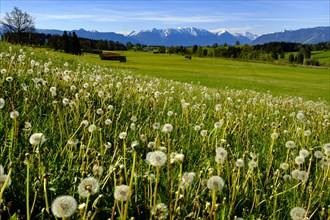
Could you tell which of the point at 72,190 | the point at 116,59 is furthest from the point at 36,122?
the point at 116,59

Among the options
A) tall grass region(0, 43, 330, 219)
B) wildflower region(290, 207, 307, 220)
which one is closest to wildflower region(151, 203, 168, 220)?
tall grass region(0, 43, 330, 219)

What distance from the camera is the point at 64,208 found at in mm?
1355

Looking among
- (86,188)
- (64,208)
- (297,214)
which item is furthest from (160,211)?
(297,214)

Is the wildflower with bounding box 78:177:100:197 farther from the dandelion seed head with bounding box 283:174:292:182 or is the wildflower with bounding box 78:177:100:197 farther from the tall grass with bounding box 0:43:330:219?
the dandelion seed head with bounding box 283:174:292:182

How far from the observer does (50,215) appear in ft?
5.82

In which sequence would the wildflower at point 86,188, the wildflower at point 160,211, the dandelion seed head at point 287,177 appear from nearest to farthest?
the wildflower at point 86,188 < the wildflower at point 160,211 < the dandelion seed head at point 287,177

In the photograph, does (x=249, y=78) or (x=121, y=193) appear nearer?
(x=121, y=193)

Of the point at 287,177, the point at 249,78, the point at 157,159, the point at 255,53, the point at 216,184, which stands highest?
the point at 255,53

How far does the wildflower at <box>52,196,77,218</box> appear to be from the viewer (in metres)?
1.34

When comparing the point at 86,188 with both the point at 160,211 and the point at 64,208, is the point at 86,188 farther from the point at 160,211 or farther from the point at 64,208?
the point at 160,211

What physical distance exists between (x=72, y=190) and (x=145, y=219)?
48 cm

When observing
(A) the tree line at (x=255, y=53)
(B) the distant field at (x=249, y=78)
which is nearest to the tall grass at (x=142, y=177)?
(B) the distant field at (x=249, y=78)

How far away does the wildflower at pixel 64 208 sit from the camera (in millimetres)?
1343

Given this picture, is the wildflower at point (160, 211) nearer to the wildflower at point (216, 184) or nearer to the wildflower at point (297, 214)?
the wildflower at point (216, 184)
